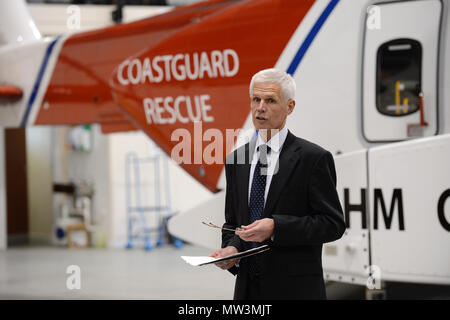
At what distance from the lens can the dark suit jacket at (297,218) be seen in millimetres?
1960

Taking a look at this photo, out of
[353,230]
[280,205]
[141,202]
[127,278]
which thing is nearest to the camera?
[280,205]

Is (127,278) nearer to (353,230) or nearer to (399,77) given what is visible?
(353,230)

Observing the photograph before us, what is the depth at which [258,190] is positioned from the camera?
2078mm

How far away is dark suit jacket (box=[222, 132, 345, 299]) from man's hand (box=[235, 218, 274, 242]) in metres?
0.02

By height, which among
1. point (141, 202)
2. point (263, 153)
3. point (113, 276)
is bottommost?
point (113, 276)

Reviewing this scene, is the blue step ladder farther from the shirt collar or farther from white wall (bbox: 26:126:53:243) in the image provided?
the shirt collar

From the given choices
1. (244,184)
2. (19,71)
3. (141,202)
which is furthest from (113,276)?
(244,184)

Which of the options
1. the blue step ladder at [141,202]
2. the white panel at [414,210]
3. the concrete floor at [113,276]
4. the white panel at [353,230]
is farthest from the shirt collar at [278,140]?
the blue step ladder at [141,202]

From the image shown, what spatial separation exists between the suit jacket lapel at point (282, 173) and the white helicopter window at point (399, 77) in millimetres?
2187

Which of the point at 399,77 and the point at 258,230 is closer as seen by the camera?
the point at 258,230

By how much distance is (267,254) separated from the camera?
6.78 feet

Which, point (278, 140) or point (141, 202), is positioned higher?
point (278, 140)

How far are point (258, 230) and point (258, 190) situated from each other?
0.66 feet

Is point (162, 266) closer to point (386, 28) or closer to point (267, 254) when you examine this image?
point (386, 28)
